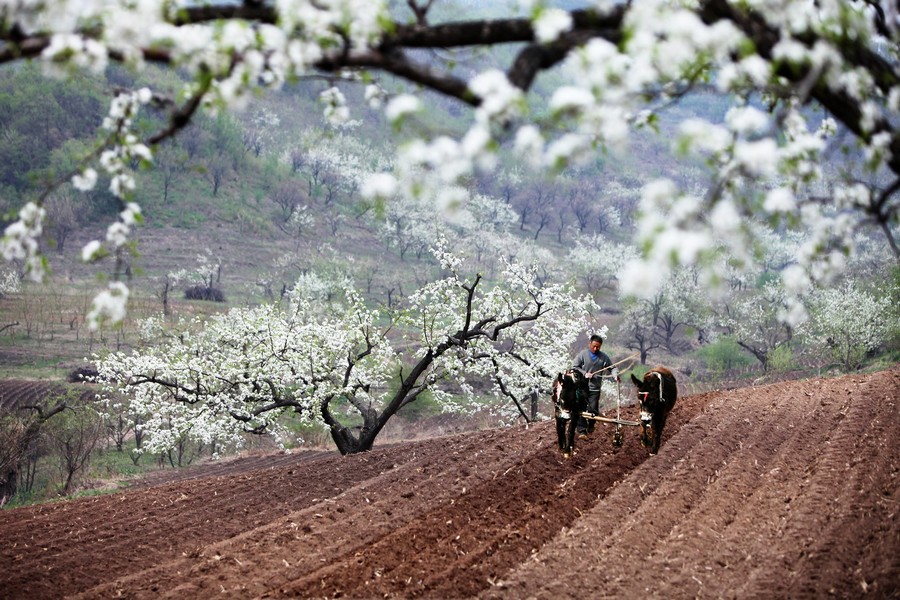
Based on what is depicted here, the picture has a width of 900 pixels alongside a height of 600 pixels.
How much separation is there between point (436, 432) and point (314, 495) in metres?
30.4

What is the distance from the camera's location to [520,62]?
4383mm

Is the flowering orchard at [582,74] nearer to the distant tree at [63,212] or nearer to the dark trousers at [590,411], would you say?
the dark trousers at [590,411]

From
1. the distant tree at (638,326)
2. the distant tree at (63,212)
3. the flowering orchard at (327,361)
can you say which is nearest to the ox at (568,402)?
the flowering orchard at (327,361)

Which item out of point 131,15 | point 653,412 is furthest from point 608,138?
point 653,412

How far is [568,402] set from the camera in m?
11.7

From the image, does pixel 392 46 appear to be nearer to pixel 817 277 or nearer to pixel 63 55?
pixel 63 55

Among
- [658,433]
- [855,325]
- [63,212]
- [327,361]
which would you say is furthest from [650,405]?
[63,212]

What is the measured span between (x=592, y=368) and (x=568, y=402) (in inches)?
45.9

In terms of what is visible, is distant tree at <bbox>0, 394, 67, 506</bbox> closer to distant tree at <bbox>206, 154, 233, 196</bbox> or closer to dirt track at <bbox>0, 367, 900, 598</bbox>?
dirt track at <bbox>0, 367, 900, 598</bbox>

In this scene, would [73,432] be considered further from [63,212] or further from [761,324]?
[63,212]

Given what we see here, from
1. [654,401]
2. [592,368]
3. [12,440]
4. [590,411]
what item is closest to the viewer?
[654,401]

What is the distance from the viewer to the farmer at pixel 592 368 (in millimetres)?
12422

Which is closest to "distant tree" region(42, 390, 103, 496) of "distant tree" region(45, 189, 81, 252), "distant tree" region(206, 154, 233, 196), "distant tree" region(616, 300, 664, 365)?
"distant tree" region(616, 300, 664, 365)

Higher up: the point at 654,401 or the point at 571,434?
the point at 654,401
